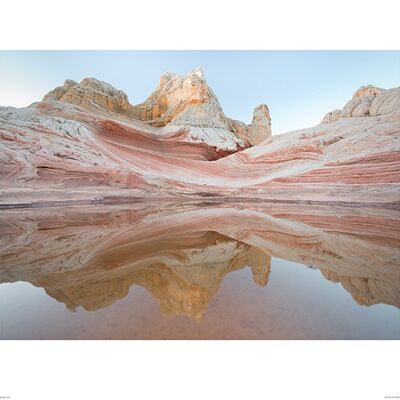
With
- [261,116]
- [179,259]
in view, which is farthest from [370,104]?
[179,259]

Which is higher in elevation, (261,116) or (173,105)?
(261,116)

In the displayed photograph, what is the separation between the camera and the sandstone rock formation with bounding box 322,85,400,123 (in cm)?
1116

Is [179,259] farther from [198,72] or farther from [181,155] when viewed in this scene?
[198,72]

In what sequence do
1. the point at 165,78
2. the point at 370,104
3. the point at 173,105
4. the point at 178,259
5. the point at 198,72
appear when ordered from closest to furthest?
the point at 178,259 < the point at 370,104 < the point at 173,105 < the point at 198,72 < the point at 165,78

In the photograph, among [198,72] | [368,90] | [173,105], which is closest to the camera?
[368,90]

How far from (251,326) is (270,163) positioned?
11.8 meters

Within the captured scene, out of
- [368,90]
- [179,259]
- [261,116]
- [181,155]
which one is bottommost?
[179,259]

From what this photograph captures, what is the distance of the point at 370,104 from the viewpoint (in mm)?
12164

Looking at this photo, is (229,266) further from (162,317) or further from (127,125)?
(127,125)

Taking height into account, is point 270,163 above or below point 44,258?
above

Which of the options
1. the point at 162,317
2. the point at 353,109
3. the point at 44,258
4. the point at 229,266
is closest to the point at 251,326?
the point at 162,317

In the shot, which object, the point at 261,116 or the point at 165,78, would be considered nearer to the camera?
the point at 165,78

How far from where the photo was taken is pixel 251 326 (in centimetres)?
139

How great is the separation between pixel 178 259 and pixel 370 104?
14336mm
